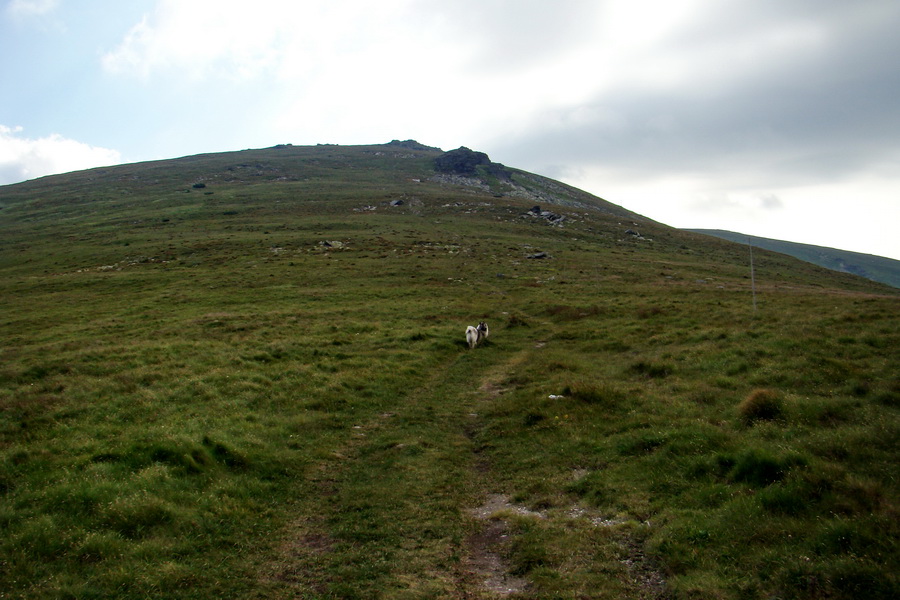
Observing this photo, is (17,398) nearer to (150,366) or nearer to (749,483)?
(150,366)

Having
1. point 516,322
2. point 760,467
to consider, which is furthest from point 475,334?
point 760,467

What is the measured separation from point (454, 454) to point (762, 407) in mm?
7940

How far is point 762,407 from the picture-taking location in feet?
38.7

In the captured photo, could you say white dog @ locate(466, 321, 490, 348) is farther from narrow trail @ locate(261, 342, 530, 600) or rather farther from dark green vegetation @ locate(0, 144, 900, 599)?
narrow trail @ locate(261, 342, 530, 600)

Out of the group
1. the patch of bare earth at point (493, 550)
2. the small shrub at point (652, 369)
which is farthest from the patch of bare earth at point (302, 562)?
the small shrub at point (652, 369)

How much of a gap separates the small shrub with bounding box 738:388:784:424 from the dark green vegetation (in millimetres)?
55

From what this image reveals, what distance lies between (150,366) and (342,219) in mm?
76752

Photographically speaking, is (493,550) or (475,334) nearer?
(493,550)

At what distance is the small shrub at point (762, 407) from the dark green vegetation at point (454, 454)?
0.18 ft

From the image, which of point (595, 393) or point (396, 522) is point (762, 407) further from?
point (396, 522)

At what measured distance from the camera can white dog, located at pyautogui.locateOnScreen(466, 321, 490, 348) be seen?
27.6 metres

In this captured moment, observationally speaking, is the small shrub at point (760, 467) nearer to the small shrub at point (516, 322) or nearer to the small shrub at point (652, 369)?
the small shrub at point (652, 369)

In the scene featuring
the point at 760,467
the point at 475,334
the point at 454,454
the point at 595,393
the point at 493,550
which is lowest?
the point at 454,454

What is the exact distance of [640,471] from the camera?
34.7ft
